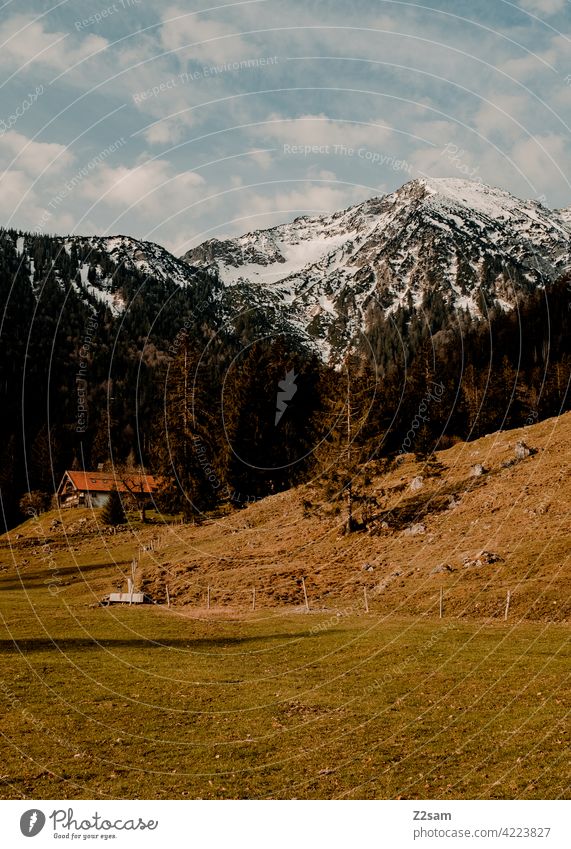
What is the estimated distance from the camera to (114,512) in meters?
84.3

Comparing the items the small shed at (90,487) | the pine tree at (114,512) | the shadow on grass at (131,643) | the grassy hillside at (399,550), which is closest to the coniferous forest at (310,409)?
the grassy hillside at (399,550)

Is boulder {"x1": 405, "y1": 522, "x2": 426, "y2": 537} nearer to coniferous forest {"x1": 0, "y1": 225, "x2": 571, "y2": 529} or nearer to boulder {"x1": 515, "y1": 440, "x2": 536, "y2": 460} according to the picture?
coniferous forest {"x1": 0, "y1": 225, "x2": 571, "y2": 529}

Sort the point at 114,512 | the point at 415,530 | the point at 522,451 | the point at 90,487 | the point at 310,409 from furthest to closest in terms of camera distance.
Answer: the point at 90,487, the point at 310,409, the point at 114,512, the point at 522,451, the point at 415,530

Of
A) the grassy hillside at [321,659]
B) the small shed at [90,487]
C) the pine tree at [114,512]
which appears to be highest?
the small shed at [90,487]

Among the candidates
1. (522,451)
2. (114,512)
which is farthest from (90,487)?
(522,451)

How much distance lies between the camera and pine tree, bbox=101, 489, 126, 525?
83875 millimetres

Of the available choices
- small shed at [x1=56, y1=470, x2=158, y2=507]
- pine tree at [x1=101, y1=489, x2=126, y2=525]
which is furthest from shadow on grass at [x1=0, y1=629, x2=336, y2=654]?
small shed at [x1=56, y1=470, x2=158, y2=507]

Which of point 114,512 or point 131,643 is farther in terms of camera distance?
point 114,512

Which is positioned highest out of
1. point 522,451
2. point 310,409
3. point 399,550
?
point 310,409

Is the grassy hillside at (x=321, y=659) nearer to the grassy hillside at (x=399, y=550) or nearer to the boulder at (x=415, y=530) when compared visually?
the grassy hillside at (x=399, y=550)

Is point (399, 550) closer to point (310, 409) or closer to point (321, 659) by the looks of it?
point (321, 659)

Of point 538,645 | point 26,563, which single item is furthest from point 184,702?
point 26,563

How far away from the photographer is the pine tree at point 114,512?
8388 centimetres

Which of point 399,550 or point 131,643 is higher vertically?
point 399,550
